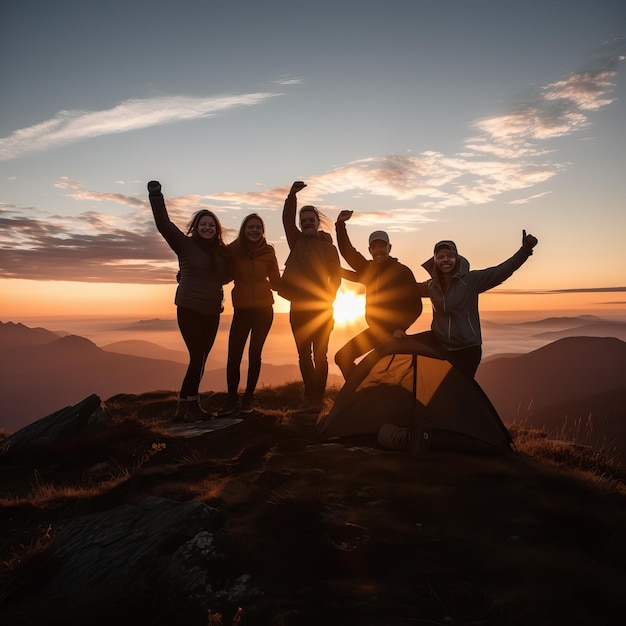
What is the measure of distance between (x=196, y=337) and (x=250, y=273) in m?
1.51

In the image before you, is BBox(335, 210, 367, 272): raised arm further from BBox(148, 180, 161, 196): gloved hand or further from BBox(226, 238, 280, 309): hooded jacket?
BBox(148, 180, 161, 196): gloved hand

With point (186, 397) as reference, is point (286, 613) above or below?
below

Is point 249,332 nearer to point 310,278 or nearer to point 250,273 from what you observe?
point 250,273

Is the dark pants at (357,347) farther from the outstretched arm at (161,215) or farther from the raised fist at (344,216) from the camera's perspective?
the outstretched arm at (161,215)

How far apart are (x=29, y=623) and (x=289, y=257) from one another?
22.6 ft

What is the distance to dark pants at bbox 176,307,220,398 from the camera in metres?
8.73

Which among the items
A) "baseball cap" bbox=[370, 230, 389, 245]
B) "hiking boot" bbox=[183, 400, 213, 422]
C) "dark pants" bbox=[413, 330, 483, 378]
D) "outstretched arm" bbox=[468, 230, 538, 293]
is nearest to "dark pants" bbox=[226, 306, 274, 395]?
Answer: "hiking boot" bbox=[183, 400, 213, 422]

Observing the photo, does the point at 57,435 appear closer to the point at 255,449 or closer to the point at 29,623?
the point at 255,449

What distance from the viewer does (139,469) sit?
7480 millimetres

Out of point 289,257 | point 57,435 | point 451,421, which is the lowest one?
point 57,435

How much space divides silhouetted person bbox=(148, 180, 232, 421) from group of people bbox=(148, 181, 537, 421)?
2 cm

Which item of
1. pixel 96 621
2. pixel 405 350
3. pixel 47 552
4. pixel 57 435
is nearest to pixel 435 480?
pixel 405 350

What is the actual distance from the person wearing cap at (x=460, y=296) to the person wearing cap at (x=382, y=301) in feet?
2.82

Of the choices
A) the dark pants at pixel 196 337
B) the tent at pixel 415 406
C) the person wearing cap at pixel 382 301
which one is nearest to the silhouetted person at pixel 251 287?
the dark pants at pixel 196 337
